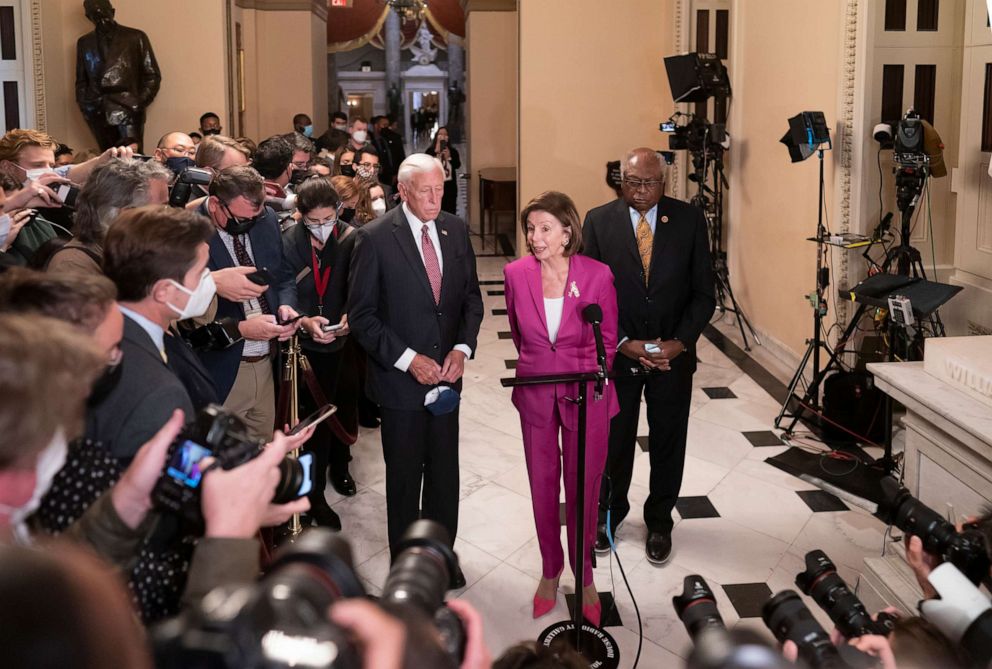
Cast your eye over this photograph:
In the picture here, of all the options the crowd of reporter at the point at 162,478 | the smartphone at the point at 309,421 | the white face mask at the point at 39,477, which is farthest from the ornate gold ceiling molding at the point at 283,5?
the white face mask at the point at 39,477

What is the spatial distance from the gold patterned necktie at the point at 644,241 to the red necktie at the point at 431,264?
91 cm

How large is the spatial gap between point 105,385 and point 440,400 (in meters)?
1.72

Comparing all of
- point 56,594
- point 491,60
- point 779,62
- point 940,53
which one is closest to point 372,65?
point 491,60

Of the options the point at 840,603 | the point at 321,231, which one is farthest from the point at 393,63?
the point at 840,603

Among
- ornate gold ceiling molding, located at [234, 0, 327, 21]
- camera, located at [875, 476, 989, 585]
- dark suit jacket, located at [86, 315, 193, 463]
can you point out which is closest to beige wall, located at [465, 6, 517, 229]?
ornate gold ceiling molding, located at [234, 0, 327, 21]

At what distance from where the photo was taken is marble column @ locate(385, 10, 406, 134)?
21594 mm

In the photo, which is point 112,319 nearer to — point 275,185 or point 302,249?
point 302,249

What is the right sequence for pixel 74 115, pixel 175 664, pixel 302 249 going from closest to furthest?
pixel 175 664, pixel 302 249, pixel 74 115

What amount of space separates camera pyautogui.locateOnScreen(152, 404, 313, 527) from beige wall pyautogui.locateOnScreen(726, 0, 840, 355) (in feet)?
17.3

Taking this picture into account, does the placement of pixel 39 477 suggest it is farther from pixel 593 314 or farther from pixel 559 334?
pixel 559 334

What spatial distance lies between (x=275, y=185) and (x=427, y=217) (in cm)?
171

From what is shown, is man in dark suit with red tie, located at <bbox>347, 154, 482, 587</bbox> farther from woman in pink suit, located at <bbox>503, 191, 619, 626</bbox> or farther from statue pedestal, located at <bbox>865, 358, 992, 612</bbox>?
statue pedestal, located at <bbox>865, 358, 992, 612</bbox>

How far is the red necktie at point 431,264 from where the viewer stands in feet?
12.5

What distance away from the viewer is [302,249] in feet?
15.0
